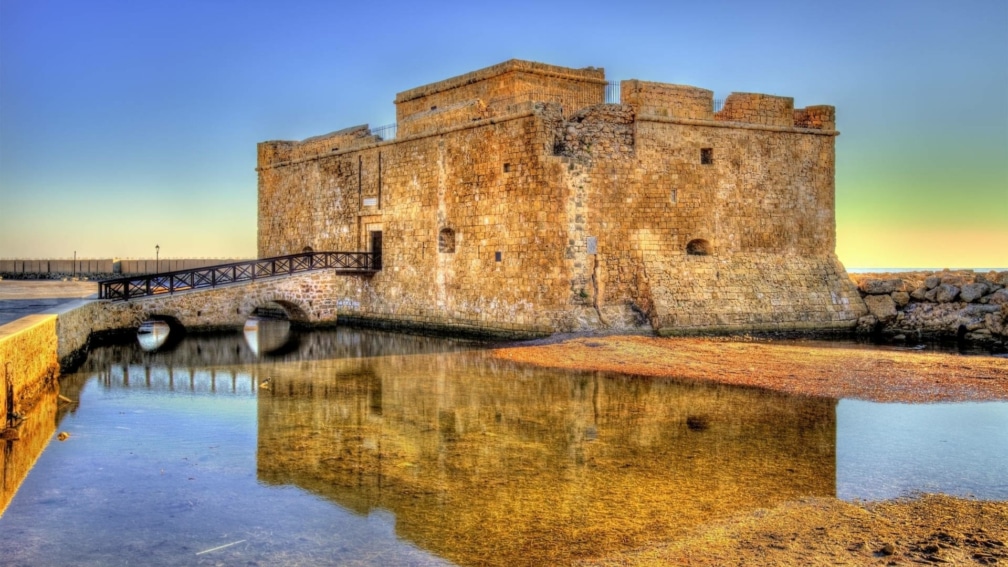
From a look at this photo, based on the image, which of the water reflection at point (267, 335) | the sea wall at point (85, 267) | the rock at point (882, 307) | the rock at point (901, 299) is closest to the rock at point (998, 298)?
the rock at point (901, 299)

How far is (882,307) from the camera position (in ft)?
58.6

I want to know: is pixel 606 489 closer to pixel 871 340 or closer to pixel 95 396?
pixel 95 396

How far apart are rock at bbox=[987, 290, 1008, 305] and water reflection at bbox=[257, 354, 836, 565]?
10467 millimetres

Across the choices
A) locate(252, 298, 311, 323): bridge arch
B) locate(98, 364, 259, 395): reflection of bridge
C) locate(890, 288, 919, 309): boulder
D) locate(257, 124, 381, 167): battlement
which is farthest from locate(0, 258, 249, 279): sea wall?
locate(890, 288, 919, 309): boulder

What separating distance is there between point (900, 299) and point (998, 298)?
1.94 meters

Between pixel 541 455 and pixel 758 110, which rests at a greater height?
pixel 758 110

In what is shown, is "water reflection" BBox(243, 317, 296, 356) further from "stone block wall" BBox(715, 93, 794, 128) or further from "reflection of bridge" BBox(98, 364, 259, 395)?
"stone block wall" BBox(715, 93, 794, 128)

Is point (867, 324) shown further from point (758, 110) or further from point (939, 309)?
point (758, 110)

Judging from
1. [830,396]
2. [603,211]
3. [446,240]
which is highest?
[603,211]

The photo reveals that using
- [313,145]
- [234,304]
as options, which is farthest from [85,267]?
[234,304]

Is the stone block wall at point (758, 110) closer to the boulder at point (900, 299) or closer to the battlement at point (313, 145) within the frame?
the boulder at point (900, 299)

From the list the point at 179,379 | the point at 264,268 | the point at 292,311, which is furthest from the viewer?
the point at 292,311

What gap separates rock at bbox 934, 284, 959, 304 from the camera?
17.7 m

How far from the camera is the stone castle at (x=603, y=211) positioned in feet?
51.9
